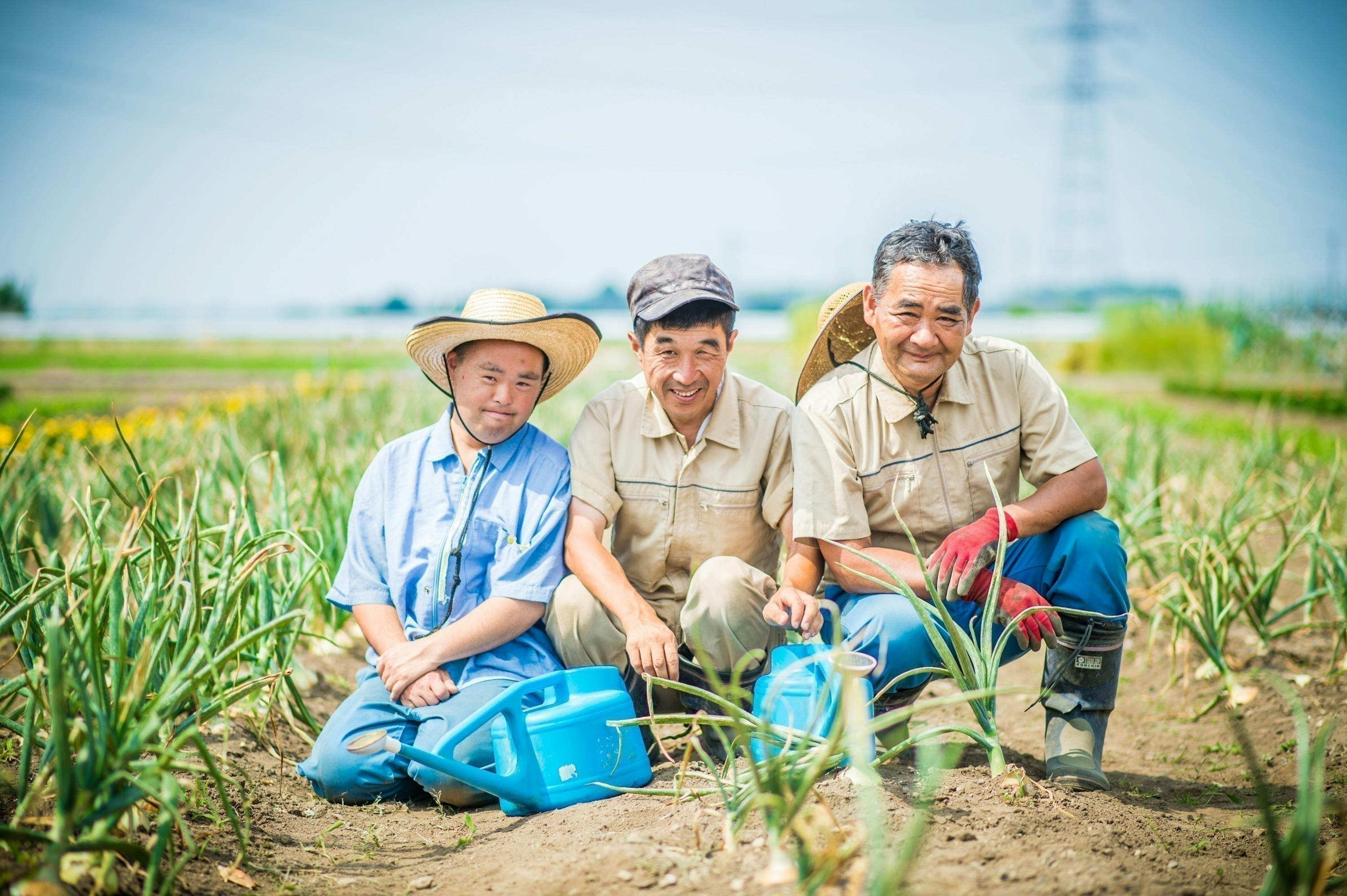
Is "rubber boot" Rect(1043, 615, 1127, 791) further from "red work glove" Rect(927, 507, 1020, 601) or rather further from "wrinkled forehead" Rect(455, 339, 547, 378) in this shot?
"wrinkled forehead" Rect(455, 339, 547, 378)

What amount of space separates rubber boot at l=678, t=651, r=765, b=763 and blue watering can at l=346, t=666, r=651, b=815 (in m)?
0.31

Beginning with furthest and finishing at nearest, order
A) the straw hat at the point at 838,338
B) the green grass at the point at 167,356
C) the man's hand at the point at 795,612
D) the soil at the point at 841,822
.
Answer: the green grass at the point at 167,356
the straw hat at the point at 838,338
the man's hand at the point at 795,612
the soil at the point at 841,822

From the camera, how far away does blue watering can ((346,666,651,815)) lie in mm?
2002

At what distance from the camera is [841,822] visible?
1649 mm

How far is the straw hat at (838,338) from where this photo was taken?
8.90 ft

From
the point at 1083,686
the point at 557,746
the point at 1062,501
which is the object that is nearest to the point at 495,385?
the point at 557,746

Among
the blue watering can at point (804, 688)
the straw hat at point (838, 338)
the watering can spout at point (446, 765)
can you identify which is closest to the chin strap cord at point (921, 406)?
the straw hat at point (838, 338)

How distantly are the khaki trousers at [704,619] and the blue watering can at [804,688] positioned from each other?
0.28 metres

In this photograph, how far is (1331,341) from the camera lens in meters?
14.4

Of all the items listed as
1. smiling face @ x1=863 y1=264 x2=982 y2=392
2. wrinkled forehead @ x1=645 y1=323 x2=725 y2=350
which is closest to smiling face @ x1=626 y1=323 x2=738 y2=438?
wrinkled forehead @ x1=645 y1=323 x2=725 y2=350

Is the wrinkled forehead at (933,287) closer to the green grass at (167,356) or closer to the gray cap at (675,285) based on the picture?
the gray cap at (675,285)

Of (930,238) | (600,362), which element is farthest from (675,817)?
(600,362)

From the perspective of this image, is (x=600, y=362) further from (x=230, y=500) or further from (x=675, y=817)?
(x=675, y=817)

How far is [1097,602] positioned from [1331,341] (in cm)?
1520
